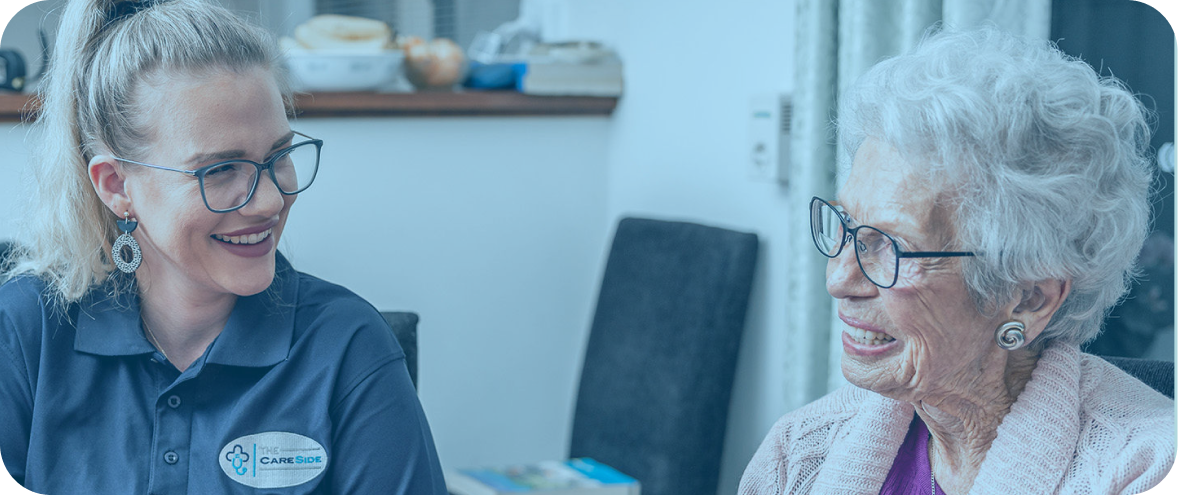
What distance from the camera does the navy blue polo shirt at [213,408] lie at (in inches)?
45.8

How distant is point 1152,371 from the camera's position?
1.17 metres

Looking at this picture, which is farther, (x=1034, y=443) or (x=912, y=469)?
(x=912, y=469)

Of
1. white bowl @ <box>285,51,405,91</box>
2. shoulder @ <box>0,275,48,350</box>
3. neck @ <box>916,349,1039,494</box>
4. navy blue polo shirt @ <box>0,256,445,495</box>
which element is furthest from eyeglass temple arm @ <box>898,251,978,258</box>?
white bowl @ <box>285,51,405,91</box>

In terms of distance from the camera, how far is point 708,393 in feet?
6.81

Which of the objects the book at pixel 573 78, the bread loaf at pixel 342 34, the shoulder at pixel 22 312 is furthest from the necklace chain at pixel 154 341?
the book at pixel 573 78

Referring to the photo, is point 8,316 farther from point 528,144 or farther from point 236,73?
point 528,144

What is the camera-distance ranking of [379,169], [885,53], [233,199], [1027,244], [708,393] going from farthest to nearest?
[379,169] < [708,393] < [885,53] < [233,199] < [1027,244]

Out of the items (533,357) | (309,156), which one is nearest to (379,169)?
(533,357)

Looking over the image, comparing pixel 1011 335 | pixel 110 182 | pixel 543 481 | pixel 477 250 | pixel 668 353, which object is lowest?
pixel 543 481

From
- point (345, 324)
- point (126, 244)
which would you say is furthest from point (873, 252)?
point (126, 244)

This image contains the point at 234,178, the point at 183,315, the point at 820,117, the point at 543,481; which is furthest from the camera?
the point at 543,481

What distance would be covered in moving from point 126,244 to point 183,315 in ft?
0.35

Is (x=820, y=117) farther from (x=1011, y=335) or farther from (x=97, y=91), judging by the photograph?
(x=97, y=91)

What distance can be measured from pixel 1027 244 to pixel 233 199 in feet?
2.70
